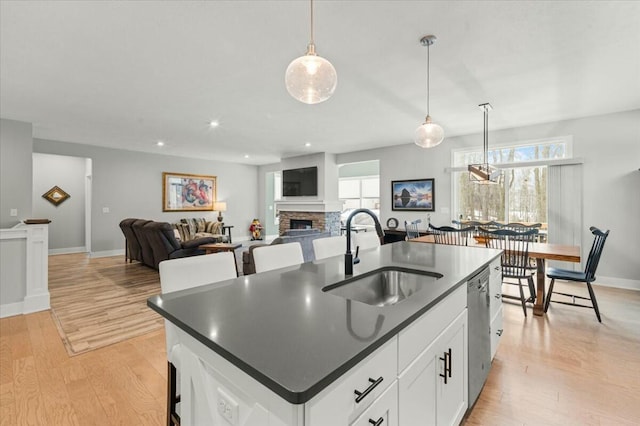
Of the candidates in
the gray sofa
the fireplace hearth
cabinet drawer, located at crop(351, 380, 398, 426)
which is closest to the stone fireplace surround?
the fireplace hearth

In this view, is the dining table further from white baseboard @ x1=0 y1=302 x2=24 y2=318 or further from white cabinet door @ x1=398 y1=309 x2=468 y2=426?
white baseboard @ x1=0 y1=302 x2=24 y2=318

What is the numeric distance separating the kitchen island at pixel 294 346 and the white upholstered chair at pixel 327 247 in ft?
2.90

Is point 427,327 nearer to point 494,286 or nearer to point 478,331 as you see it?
point 478,331

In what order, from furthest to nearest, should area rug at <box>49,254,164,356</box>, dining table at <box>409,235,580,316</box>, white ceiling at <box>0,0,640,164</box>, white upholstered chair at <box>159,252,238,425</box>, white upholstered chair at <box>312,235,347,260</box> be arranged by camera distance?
dining table at <box>409,235,580,316</box> < area rug at <box>49,254,164,356</box> < white upholstered chair at <box>312,235,347,260</box> < white ceiling at <box>0,0,640,164</box> < white upholstered chair at <box>159,252,238,425</box>

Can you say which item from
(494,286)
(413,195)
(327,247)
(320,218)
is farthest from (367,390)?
(320,218)

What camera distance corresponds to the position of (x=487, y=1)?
1906 mm

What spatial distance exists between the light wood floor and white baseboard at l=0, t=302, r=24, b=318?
451 millimetres

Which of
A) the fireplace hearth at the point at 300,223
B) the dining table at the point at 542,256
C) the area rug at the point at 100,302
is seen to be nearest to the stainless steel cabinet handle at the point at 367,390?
the area rug at the point at 100,302

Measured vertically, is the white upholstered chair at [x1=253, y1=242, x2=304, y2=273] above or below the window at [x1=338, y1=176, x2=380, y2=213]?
below

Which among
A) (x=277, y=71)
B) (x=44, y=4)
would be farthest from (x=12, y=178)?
(x=277, y=71)

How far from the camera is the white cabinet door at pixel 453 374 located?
1282 mm

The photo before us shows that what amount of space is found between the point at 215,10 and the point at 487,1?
1.80 meters

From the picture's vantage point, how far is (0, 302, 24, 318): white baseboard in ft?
11.0

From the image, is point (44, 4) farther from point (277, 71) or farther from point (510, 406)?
point (510, 406)
